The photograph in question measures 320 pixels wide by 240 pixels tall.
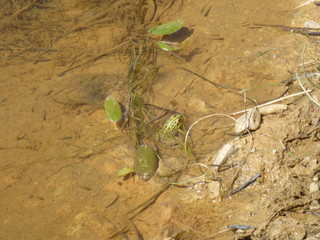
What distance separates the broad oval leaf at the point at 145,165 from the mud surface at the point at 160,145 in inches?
2.0

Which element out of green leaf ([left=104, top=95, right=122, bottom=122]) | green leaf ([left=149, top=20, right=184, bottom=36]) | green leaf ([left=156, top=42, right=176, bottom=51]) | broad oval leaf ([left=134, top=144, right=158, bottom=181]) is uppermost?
green leaf ([left=149, top=20, right=184, bottom=36])

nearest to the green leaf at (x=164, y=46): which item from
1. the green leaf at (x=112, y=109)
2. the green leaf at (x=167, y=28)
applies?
the green leaf at (x=167, y=28)

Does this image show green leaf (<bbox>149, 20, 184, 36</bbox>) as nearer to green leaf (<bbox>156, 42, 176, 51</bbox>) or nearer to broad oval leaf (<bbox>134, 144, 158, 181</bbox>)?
green leaf (<bbox>156, 42, 176, 51</bbox>)

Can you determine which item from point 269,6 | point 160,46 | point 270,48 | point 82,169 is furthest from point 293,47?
point 82,169

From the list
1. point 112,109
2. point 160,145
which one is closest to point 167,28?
point 112,109

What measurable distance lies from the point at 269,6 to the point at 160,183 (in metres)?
1.99

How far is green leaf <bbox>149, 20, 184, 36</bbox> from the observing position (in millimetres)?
3506

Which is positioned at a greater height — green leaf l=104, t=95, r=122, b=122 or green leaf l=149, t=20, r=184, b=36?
green leaf l=149, t=20, r=184, b=36

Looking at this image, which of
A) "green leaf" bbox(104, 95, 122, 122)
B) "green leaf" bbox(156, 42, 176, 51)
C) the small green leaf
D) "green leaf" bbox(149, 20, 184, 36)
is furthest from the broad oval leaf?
"green leaf" bbox(149, 20, 184, 36)

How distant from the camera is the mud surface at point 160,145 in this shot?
2.48 metres

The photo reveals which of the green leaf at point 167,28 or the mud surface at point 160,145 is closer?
the mud surface at point 160,145

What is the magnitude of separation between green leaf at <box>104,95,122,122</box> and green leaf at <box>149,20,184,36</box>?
2.72 feet

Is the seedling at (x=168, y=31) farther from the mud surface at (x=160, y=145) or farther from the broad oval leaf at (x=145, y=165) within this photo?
the broad oval leaf at (x=145, y=165)

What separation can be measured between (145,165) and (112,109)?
1.96 ft
